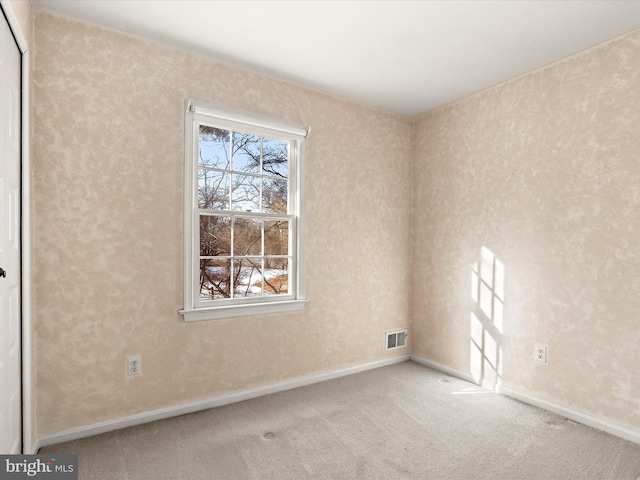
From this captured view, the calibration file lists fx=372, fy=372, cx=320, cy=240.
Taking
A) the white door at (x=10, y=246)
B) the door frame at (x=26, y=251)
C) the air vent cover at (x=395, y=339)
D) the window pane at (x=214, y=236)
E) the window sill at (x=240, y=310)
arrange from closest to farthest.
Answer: the white door at (x=10, y=246), the door frame at (x=26, y=251), the window sill at (x=240, y=310), the window pane at (x=214, y=236), the air vent cover at (x=395, y=339)

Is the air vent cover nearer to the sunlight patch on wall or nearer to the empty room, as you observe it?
the empty room

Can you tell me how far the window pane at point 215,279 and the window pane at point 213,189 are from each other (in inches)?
16.8

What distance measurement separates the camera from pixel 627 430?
2.36m

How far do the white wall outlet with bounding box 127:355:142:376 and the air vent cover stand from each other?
2.26 meters

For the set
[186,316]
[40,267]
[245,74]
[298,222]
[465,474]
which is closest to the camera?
[465,474]

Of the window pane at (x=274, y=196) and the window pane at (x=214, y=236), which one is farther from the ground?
the window pane at (x=274, y=196)

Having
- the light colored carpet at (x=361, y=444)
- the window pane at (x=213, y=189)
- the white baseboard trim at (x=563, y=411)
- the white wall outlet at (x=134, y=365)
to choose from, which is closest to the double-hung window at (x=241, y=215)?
the window pane at (x=213, y=189)

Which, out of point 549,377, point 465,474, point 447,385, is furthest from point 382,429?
point 549,377

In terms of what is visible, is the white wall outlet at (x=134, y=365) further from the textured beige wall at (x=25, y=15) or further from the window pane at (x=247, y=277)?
the textured beige wall at (x=25, y=15)

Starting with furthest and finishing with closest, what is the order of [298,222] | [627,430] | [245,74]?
[298,222], [245,74], [627,430]

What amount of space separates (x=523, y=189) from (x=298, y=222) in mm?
1825

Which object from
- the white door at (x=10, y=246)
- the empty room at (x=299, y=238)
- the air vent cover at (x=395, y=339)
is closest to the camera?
the white door at (x=10, y=246)

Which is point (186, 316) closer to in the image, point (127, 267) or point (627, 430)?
point (127, 267)

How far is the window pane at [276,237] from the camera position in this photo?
3.09 meters
